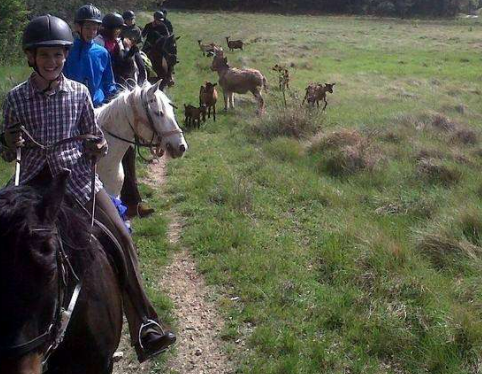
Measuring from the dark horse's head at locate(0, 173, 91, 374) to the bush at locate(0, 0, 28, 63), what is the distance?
14992 mm

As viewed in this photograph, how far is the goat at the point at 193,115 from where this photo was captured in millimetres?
12203

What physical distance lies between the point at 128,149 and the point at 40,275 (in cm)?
472

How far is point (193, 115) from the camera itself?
12.3 meters

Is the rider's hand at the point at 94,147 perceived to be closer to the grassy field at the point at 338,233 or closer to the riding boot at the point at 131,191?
the grassy field at the point at 338,233

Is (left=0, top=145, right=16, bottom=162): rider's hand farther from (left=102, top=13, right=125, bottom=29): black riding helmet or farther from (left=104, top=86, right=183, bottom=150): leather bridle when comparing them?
(left=102, top=13, right=125, bottom=29): black riding helmet

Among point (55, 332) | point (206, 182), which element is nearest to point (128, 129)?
point (206, 182)

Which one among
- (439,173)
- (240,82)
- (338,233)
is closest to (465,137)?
(439,173)

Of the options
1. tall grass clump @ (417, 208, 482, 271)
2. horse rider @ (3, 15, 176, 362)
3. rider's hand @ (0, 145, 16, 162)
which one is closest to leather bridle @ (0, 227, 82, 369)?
horse rider @ (3, 15, 176, 362)

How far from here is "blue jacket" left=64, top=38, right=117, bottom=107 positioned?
5.72m

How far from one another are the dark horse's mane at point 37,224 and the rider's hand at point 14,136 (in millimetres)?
662

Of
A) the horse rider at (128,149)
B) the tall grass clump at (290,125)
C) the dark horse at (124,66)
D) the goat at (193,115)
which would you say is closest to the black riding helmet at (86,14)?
the horse rider at (128,149)

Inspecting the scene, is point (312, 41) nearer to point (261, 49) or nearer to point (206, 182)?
point (261, 49)

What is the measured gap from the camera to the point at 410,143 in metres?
10.2

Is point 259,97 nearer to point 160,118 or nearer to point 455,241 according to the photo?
point 160,118
